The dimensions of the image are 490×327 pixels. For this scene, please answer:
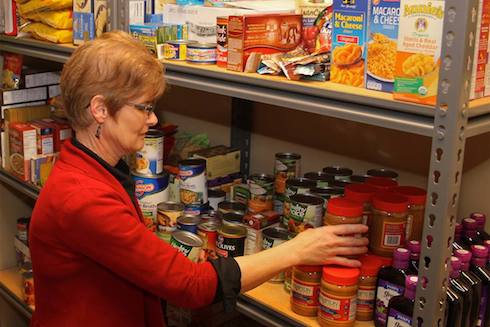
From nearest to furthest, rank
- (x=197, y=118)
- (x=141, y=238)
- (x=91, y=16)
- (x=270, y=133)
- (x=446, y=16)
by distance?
(x=446, y=16) → (x=141, y=238) → (x=91, y=16) → (x=270, y=133) → (x=197, y=118)

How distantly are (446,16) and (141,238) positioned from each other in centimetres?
72

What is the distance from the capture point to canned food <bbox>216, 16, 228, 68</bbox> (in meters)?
1.51

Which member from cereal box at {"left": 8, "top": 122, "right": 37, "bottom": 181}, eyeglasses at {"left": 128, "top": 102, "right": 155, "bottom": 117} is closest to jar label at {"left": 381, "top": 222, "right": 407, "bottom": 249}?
eyeglasses at {"left": 128, "top": 102, "right": 155, "bottom": 117}

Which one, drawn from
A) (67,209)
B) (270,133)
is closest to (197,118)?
(270,133)

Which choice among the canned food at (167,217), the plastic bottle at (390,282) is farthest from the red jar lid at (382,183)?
the canned food at (167,217)

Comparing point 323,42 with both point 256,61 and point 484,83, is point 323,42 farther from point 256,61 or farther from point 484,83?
point 484,83

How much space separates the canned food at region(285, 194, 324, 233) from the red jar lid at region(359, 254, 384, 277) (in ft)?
0.52

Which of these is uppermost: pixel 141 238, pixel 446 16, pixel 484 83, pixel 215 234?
pixel 446 16

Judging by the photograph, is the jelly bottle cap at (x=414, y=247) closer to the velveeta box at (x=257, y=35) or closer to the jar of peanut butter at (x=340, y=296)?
the jar of peanut butter at (x=340, y=296)

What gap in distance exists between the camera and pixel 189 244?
157cm

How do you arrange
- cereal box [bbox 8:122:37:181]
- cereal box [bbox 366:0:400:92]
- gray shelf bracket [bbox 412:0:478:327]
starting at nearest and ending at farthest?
1. gray shelf bracket [bbox 412:0:478:327]
2. cereal box [bbox 366:0:400:92]
3. cereal box [bbox 8:122:37:181]

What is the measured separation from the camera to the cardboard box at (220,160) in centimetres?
198

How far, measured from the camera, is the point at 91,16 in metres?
1.94

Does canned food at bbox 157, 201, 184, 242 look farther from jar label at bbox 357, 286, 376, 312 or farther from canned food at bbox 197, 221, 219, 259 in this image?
jar label at bbox 357, 286, 376, 312
